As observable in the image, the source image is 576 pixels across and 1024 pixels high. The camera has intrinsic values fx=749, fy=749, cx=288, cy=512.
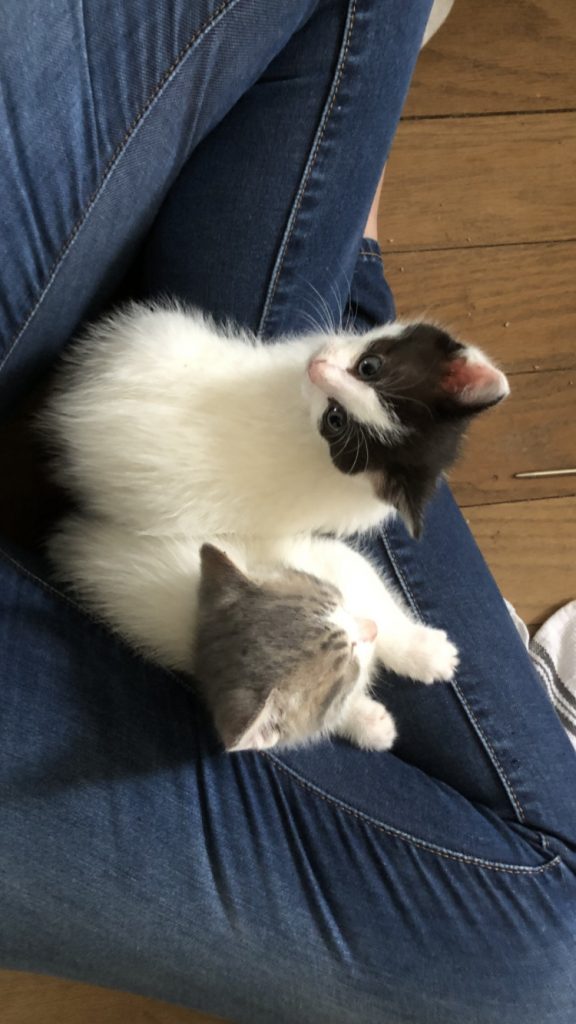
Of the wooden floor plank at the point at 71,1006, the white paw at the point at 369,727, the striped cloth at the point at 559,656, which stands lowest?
the wooden floor plank at the point at 71,1006

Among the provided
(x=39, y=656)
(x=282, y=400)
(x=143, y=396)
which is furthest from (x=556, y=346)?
(x=39, y=656)

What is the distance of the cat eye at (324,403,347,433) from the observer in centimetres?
106

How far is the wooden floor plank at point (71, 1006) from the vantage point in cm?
146

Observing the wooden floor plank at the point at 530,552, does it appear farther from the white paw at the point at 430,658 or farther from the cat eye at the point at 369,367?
the cat eye at the point at 369,367

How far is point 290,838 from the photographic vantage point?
1004 mm

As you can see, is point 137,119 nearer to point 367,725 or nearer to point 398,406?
point 398,406

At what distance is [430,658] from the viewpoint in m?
1.16

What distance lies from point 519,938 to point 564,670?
655mm

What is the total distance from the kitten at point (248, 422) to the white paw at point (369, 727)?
0.99ft

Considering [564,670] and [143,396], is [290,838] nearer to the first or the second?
[143,396]

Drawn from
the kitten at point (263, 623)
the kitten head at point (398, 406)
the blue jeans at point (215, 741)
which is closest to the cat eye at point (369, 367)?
the kitten head at point (398, 406)

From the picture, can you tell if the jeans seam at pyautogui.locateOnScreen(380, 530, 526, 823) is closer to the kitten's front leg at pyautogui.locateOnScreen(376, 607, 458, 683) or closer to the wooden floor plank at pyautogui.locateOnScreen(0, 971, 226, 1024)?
the kitten's front leg at pyautogui.locateOnScreen(376, 607, 458, 683)

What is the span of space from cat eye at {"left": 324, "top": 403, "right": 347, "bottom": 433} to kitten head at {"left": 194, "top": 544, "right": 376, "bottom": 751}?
0.73 feet

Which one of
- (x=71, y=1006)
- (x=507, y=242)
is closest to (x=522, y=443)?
(x=507, y=242)
